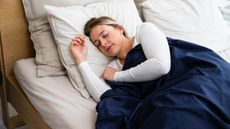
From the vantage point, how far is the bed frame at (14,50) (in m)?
1.47

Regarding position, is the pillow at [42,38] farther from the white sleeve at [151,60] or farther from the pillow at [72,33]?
the white sleeve at [151,60]

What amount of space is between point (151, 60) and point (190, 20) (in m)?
0.58

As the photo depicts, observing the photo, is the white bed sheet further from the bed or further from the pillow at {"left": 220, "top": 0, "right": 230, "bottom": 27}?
the pillow at {"left": 220, "top": 0, "right": 230, "bottom": 27}

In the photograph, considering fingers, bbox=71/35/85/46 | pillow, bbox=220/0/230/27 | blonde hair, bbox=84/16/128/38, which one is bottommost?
pillow, bbox=220/0/230/27

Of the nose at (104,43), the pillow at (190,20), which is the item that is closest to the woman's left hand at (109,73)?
the nose at (104,43)

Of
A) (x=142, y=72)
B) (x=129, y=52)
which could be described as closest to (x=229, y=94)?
(x=142, y=72)

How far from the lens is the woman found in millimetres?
1275

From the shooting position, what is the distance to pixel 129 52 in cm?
138

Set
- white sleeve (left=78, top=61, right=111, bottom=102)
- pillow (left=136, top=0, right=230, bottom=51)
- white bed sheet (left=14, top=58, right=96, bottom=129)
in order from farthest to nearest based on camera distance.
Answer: pillow (left=136, top=0, right=230, bottom=51) < white sleeve (left=78, top=61, right=111, bottom=102) < white bed sheet (left=14, top=58, right=96, bottom=129)

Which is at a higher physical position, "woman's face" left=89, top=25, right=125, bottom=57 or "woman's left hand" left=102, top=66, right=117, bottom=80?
"woman's face" left=89, top=25, right=125, bottom=57

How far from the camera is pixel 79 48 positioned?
4.62 feet

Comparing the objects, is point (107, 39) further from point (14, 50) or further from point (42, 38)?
point (14, 50)

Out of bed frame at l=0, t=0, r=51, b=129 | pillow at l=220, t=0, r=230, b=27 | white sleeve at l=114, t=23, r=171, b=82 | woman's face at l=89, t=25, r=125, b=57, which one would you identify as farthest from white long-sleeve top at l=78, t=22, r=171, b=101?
pillow at l=220, t=0, r=230, b=27

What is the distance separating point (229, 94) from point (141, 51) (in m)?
0.42
